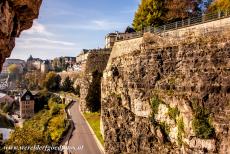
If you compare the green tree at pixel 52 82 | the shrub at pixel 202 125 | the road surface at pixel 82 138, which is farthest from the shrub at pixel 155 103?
the green tree at pixel 52 82

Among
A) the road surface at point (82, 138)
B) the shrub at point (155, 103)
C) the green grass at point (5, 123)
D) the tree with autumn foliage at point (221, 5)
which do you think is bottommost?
the green grass at point (5, 123)

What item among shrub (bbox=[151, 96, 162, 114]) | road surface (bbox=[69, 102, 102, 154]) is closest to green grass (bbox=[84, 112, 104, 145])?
road surface (bbox=[69, 102, 102, 154])

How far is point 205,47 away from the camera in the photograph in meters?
23.6

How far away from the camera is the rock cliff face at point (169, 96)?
22.2 meters

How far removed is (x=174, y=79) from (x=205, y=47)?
12.9ft

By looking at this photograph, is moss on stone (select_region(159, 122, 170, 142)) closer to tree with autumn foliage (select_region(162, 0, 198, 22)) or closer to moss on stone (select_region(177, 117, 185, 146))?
moss on stone (select_region(177, 117, 185, 146))

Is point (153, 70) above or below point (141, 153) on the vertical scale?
above

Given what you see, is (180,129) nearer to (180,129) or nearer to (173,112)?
(180,129)

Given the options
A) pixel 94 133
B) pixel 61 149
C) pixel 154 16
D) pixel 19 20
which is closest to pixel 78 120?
pixel 94 133

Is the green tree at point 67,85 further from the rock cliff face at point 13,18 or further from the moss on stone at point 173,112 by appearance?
the rock cliff face at point 13,18

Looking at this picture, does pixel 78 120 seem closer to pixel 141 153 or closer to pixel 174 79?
pixel 141 153

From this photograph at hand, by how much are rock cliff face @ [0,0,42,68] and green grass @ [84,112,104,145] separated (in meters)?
28.7

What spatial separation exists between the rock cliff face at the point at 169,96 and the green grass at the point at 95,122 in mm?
6065

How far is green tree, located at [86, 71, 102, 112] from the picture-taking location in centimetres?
5306
